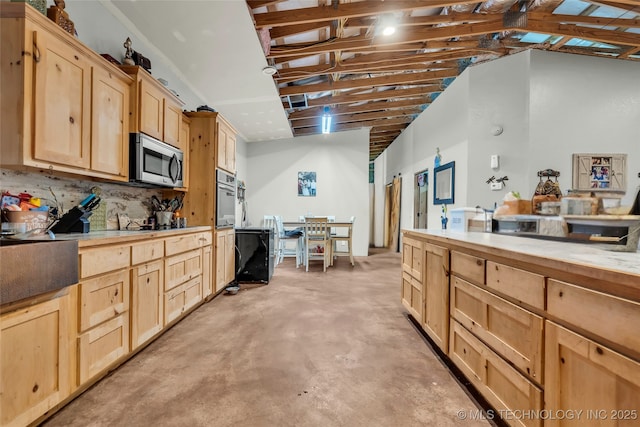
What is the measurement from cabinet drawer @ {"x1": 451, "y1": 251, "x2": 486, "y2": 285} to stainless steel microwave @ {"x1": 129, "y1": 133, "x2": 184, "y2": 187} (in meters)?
2.40

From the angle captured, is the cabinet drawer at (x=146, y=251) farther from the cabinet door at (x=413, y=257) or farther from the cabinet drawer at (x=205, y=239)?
the cabinet door at (x=413, y=257)

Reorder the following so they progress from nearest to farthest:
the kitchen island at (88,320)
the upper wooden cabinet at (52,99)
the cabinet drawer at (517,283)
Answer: the cabinet drawer at (517,283) < the kitchen island at (88,320) < the upper wooden cabinet at (52,99)

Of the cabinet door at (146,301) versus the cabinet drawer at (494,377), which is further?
the cabinet door at (146,301)

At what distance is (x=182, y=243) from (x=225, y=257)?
1000 mm

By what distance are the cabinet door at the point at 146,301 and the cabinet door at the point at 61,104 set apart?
2.61 ft

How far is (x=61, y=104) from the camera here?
58.7 inches

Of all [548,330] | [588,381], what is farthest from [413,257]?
[588,381]

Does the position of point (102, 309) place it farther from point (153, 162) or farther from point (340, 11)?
point (340, 11)

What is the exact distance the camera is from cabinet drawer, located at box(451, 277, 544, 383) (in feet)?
3.27

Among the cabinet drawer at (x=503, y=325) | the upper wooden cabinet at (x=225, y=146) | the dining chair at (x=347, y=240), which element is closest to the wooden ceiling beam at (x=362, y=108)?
the upper wooden cabinet at (x=225, y=146)

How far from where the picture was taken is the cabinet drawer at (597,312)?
2.25ft

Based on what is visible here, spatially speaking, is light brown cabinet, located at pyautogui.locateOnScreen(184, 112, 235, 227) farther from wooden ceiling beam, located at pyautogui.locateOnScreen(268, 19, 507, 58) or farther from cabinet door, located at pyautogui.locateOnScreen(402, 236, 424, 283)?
cabinet door, located at pyautogui.locateOnScreen(402, 236, 424, 283)

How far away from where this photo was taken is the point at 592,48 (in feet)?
12.1

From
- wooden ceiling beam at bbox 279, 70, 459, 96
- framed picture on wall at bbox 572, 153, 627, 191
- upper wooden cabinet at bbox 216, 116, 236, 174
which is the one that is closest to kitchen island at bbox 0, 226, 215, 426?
upper wooden cabinet at bbox 216, 116, 236, 174
